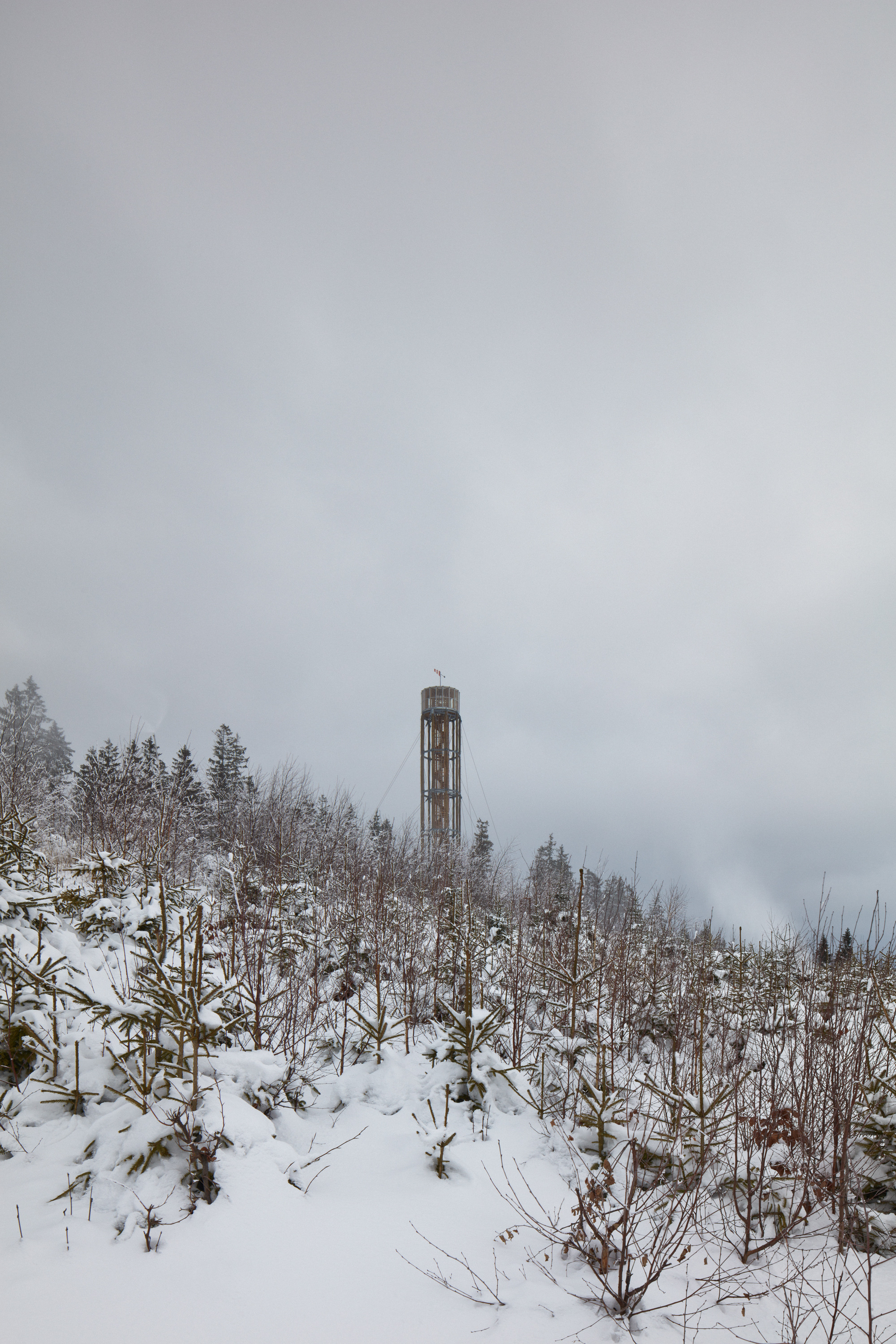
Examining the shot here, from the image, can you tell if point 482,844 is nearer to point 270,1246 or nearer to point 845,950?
point 845,950

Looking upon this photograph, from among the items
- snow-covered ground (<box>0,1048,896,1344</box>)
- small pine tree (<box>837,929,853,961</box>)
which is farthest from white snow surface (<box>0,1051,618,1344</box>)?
small pine tree (<box>837,929,853,961</box>)

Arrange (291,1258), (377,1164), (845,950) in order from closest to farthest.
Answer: (291,1258) < (377,1164) < (845,950)

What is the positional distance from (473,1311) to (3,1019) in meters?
3.99

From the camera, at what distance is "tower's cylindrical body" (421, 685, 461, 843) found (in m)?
29.8

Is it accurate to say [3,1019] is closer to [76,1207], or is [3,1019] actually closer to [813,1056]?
[76,1207]

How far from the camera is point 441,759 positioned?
31281 millimetres

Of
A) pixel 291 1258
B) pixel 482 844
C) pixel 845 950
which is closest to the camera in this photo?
A: pixel 291 1258

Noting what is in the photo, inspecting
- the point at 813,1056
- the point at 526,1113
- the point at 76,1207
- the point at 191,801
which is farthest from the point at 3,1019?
the point at 191,801

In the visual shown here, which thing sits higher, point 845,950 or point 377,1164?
point 845,950

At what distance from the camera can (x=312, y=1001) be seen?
21.6 feet

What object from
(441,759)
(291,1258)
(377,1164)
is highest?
(441,759)

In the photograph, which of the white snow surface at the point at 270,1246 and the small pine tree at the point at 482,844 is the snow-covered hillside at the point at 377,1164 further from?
the small pine tree at the point at 482,844

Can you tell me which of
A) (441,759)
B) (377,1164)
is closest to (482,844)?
(441,759)

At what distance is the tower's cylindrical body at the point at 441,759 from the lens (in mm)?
29797
